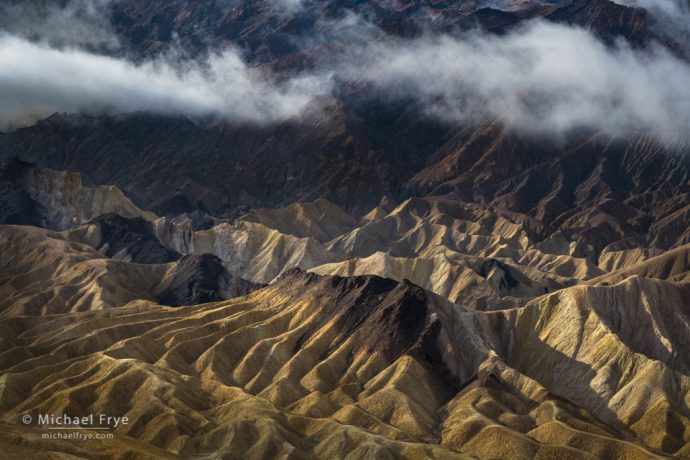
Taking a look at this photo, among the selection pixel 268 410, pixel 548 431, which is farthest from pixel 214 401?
pixel 548 431

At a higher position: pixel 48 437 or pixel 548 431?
pixel 48 437

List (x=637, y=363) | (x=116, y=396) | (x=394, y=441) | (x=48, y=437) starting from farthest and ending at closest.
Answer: (x=637, y=363), (x=116, y=396), (x=394, y=441), (x=48, y=437)

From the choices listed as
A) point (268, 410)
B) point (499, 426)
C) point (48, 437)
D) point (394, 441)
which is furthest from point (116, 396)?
point (499, 426)

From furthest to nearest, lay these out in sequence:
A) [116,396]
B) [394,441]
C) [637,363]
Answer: [637,363], [116,396], [394,441]

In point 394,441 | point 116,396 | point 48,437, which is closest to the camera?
point 48,437

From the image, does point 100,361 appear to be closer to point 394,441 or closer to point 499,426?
point 394,441

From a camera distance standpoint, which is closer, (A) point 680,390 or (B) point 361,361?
(A) point 680,390

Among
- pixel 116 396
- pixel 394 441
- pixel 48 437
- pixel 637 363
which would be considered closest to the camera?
pixel 48 437

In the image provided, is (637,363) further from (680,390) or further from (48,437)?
(48,437)

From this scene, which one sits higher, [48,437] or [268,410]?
[48,437]

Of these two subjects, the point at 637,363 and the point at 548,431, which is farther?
the point at 637,363
